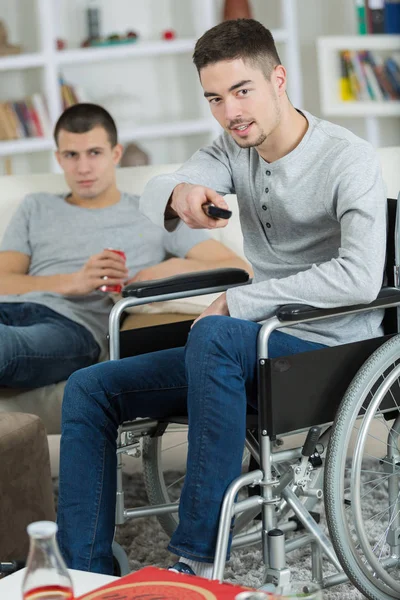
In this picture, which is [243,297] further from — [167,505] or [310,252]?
[167,505]

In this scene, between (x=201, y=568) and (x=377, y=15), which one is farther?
(x=377, y=15)

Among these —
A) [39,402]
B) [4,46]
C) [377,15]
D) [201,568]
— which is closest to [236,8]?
[377,15]

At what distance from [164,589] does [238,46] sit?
99 cm

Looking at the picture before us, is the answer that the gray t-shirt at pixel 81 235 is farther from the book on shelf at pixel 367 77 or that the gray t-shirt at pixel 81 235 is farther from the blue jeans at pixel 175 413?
the book on shelf at pixel 367 77

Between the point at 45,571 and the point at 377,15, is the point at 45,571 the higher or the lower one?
the lower one

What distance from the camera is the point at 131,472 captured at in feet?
8.76

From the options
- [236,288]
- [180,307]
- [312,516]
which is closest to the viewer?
[236,288]

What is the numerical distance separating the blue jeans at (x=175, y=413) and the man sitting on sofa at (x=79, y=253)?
693 millimetres

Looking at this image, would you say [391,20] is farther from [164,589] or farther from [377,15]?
[164,589]

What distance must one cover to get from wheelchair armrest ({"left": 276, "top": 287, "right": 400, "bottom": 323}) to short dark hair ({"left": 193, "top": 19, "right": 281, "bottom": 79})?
470 mm

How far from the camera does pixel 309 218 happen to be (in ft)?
5.81

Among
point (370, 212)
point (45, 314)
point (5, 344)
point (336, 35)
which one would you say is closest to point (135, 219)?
point (45, 314)

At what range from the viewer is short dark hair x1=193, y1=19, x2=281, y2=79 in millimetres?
1718

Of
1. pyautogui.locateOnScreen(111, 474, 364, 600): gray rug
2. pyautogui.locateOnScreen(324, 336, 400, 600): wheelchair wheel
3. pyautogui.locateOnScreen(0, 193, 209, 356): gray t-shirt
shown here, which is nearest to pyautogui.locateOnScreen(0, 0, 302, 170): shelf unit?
pyautogui.locateOnScreen(0, 193, 209, 356): gray t-shirt
